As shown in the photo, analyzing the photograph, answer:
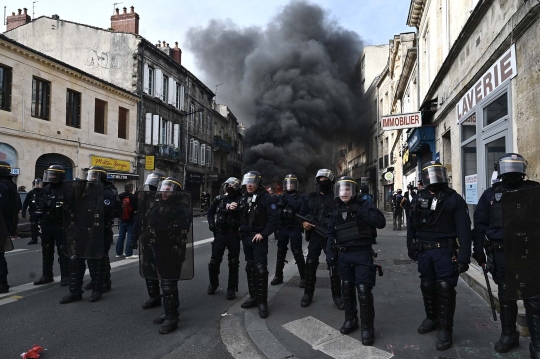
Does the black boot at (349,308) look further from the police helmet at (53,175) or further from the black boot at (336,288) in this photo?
the police helmet at (53,175)

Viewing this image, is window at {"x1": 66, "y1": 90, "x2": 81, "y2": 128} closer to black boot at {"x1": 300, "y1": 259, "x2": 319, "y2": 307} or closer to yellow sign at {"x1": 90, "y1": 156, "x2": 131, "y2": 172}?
yellow sign at {"x1": 90, "y1": 156, "x2": 131, "y2": 172}

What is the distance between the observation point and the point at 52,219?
491cm

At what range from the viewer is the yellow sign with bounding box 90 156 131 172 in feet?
58.9

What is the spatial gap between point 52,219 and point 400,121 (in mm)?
7919

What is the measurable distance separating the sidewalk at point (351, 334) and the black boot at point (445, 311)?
4.0 inches

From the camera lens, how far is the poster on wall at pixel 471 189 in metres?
6.39

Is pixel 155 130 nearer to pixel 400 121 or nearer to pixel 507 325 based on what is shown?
pixel 400 121

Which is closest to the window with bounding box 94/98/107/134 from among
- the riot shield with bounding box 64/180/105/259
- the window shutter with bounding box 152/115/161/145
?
the window shutter with bounding box 152/115/161/145

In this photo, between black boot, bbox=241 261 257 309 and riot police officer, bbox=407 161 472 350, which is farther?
black boot, bbox=241 261 257 309

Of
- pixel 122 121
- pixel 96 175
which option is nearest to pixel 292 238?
pixel 96 175

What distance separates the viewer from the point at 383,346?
10.2ft

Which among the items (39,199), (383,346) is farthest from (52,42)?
(383,346)

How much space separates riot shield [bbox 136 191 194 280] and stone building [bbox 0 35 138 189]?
41.3ft

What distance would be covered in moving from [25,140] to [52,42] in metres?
9.70
